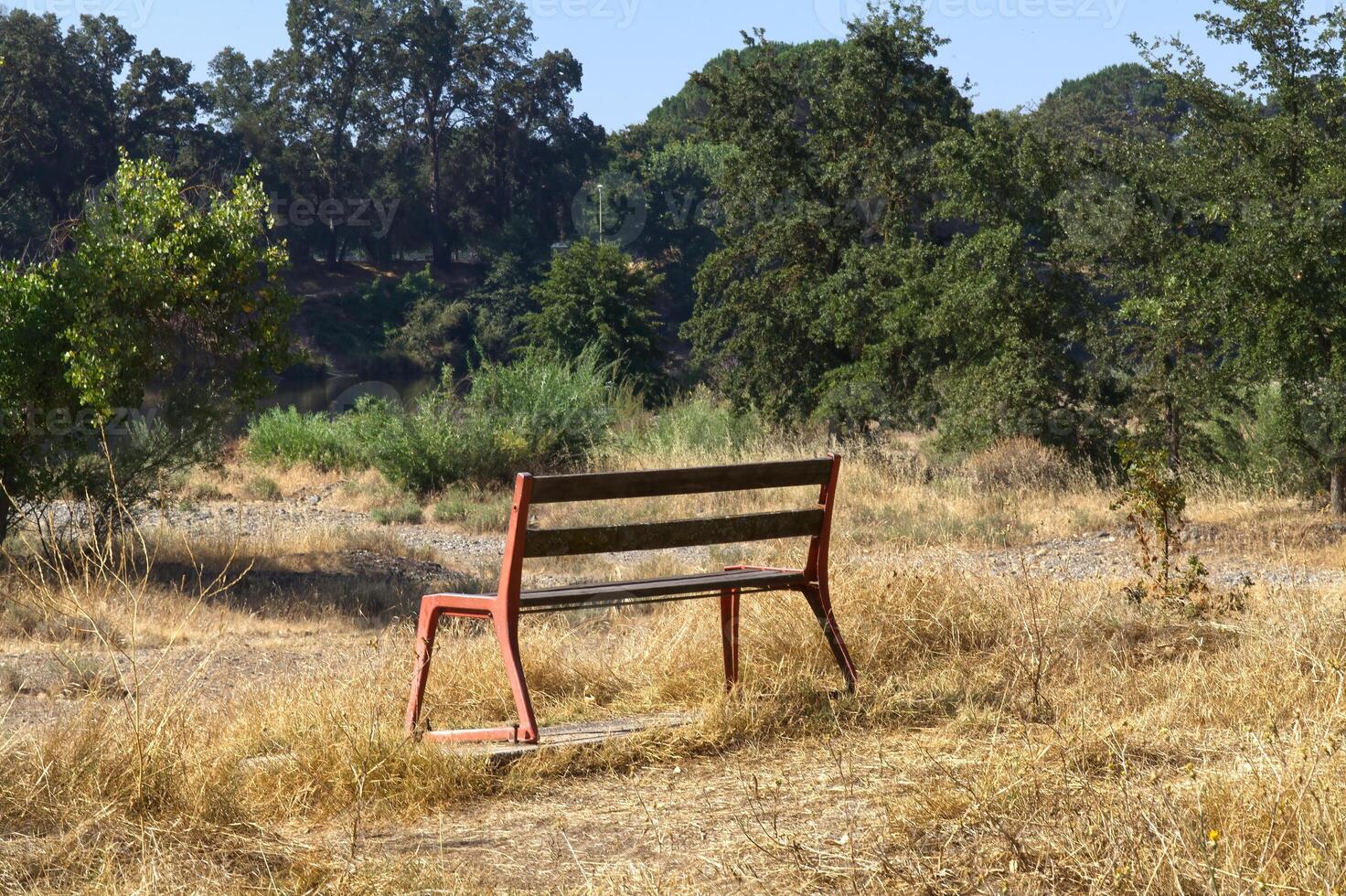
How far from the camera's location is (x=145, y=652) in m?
7.41

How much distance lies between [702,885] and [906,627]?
2.58 m

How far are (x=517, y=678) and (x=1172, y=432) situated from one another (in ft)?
39.1

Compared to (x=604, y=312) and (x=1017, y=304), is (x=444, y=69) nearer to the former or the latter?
(x=604, y=312)

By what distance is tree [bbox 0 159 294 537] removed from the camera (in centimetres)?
934

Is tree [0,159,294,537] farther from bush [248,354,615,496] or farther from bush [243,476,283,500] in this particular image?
bush [243,476,283,500]

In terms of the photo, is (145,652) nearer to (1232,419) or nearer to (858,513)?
(858,513)

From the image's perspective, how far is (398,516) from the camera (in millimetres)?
15430

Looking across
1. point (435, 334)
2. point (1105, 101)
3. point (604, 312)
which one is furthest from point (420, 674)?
point (1105, 101)

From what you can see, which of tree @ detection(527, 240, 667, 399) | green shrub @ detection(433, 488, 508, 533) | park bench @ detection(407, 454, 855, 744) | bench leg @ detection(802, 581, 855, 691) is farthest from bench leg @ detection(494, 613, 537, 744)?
tree @ detection(527, 240, 667, 399)

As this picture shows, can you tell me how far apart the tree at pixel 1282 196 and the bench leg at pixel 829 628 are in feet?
25.0

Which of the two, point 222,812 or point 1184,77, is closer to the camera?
point 222,812

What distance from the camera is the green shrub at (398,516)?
15.3 m

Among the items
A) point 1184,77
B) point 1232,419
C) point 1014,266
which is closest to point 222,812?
point 1184,77

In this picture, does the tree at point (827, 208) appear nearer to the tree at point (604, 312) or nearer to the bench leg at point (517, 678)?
the tree at point (604, 312)
